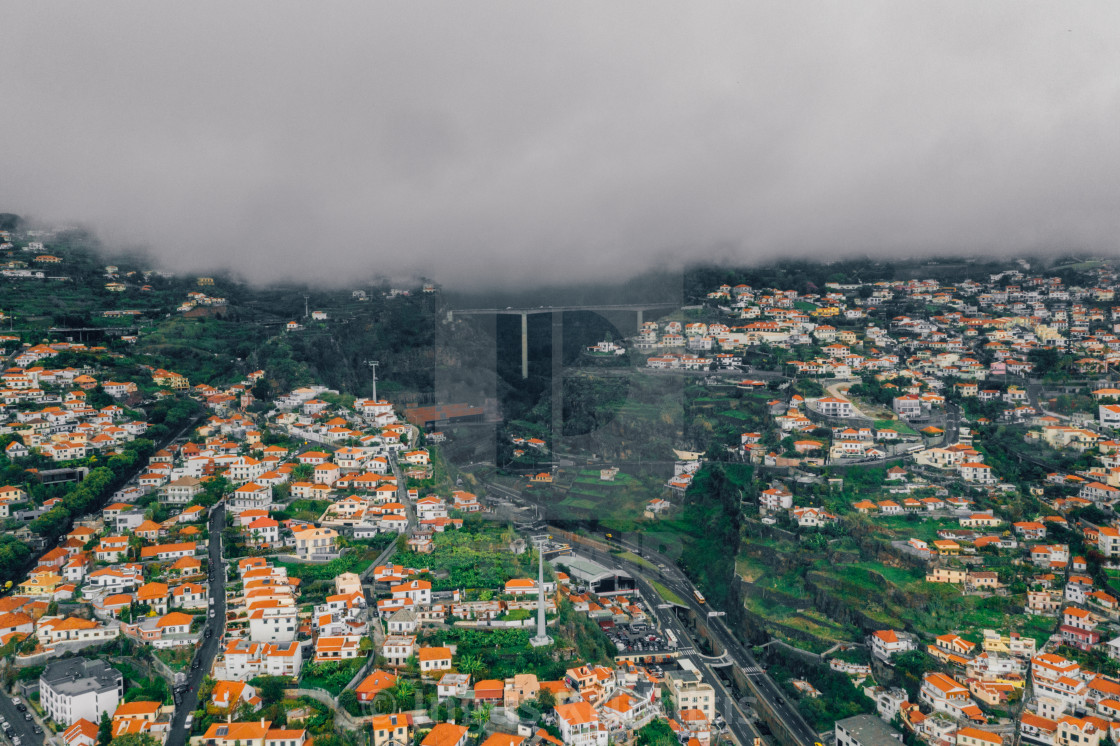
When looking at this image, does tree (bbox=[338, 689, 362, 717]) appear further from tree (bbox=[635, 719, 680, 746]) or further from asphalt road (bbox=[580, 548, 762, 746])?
asphalt road (bbox=[580, 548, 762, 746])

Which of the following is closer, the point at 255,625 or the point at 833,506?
the point at 255,625

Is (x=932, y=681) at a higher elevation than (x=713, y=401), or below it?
below

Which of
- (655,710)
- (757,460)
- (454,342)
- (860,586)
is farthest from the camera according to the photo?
(454,342)

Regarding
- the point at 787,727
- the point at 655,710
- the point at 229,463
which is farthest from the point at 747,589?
the point at 229,463

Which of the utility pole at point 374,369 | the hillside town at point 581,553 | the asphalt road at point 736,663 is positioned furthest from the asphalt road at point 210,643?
the utility pole at point 374,369

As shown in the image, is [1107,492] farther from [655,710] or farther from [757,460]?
[655,710]

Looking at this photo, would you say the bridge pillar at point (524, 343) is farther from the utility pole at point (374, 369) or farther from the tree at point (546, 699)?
the tree at point (546, 699)

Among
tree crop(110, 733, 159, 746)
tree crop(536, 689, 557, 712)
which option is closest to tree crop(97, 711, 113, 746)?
tree crop(110, 733, 159, 746)
